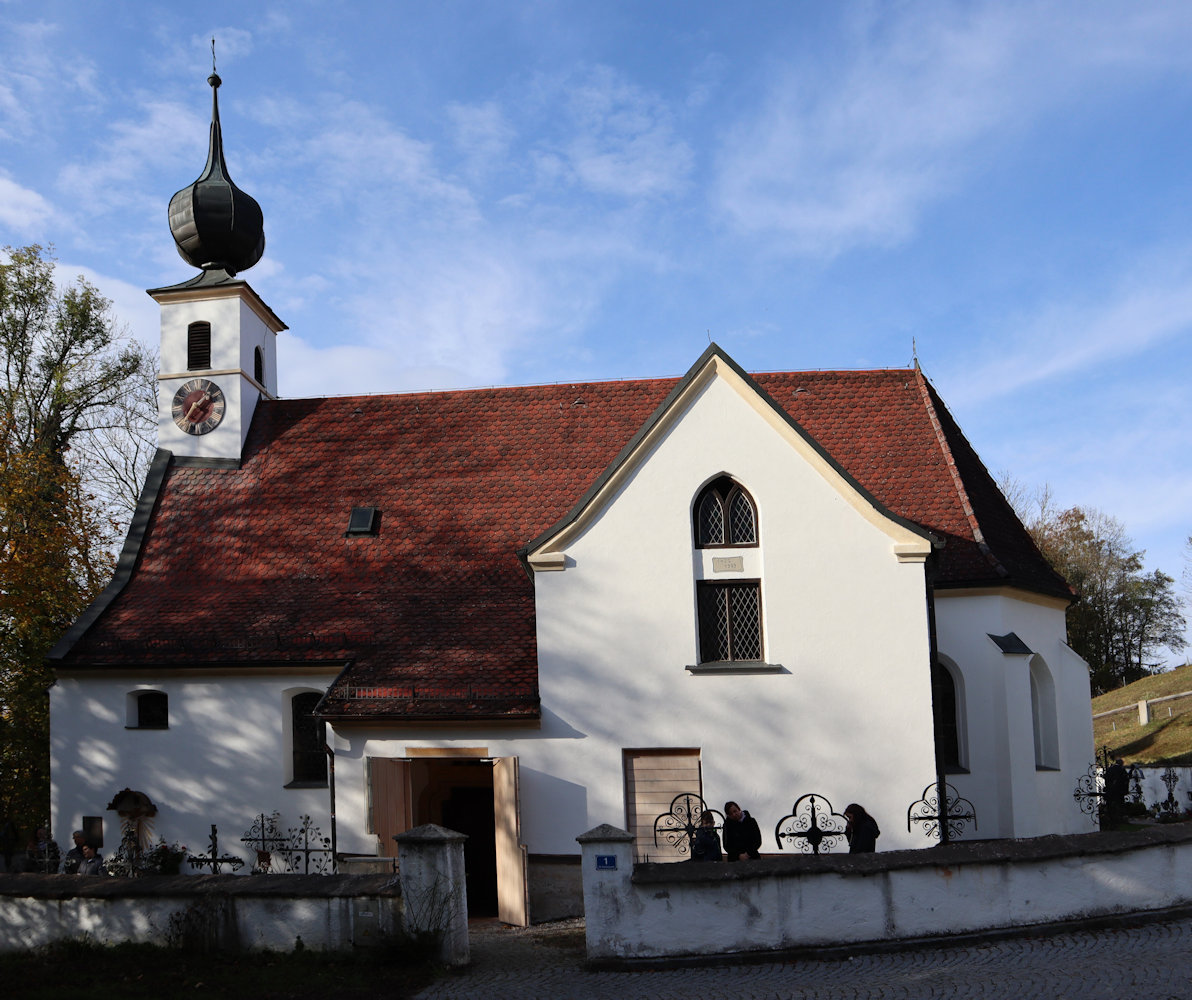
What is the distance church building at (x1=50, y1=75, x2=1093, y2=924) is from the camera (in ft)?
48.9

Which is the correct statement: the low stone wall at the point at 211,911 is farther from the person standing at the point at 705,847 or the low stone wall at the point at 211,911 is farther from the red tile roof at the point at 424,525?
the red tile roof at the point at 424,525

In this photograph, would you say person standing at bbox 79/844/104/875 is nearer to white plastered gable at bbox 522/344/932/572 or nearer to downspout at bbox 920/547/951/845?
downspout at bbox 920/547/951/845

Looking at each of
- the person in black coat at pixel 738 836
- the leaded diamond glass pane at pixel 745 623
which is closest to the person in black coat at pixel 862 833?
the person in black coat at pixel 738 836

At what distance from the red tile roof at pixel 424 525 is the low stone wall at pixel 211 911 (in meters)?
4.55

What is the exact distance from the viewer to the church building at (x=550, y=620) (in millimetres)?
14914

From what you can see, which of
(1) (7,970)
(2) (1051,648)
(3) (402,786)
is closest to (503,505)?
(3) (402,786)

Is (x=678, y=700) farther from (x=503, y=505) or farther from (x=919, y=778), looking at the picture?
(x=503, y=505)

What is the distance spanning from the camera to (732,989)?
927 cm

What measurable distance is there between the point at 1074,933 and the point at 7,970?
9945 mm

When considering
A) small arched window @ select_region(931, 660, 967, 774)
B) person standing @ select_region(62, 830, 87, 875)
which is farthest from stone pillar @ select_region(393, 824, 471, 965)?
small arched window @ select_region(931, 660, 967, 774)

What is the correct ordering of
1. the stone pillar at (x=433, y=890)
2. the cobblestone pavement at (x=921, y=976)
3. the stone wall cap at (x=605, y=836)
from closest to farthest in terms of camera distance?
the cobblestone pavement at (x=921, y=976)
the stone wall cap at (x=605, y=836)
the stone pillar at (x=433, y=890)

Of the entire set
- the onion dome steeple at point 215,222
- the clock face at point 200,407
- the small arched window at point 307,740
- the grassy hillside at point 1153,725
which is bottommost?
the grassy hillside at point 1153,725

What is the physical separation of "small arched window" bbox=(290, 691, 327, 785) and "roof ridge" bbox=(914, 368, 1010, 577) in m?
10.6

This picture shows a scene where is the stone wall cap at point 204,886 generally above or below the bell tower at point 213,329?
below
